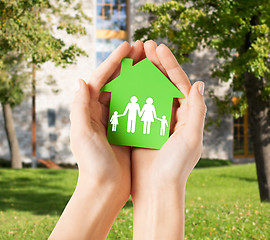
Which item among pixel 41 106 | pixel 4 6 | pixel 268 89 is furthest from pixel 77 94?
pixel 41 106

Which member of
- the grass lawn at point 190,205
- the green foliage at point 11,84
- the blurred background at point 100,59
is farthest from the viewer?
the green foliage at point 11,84

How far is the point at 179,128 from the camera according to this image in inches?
80.8

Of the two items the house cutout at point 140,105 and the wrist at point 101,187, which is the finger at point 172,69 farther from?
the wrist at point 101,187

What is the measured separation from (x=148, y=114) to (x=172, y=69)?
293mm

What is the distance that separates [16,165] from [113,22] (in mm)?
8182

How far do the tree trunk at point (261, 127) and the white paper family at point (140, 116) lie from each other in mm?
6119

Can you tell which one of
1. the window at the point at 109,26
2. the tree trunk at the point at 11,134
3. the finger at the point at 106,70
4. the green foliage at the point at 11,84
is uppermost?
the window at the point at 109,26

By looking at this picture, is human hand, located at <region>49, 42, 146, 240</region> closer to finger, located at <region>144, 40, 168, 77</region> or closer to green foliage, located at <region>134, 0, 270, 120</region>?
finger, located at <region>144, 40, 168, 77</region>

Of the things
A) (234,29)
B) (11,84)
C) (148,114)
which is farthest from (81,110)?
(11,84)

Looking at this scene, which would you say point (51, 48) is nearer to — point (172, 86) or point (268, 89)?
point (268, 89)

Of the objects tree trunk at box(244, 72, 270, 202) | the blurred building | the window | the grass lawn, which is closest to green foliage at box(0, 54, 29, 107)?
the grass lawn

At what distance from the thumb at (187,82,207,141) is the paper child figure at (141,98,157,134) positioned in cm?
22

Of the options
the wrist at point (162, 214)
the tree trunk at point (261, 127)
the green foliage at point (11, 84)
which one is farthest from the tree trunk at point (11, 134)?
the wrist at point (162, 214)

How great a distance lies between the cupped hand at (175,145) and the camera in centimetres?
197
